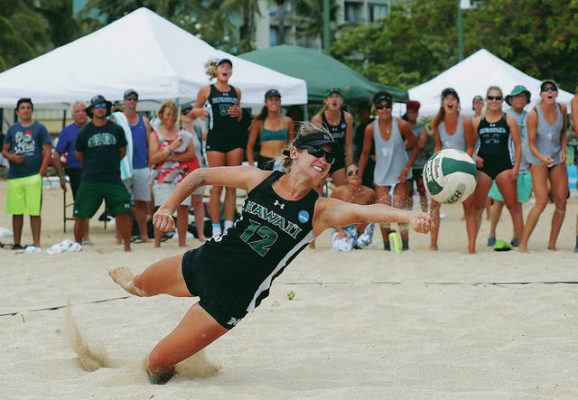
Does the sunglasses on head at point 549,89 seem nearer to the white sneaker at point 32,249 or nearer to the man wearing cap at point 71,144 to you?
the man wearing cap at point 71,144

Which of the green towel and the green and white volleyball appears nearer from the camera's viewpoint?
the green and white volleyball

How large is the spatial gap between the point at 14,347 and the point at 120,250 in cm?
519

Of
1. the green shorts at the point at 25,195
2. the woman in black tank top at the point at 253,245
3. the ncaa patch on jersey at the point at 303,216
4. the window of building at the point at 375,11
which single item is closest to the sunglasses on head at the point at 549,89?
the green shorts at the point at 25,195

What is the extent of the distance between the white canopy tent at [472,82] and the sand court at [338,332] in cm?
890

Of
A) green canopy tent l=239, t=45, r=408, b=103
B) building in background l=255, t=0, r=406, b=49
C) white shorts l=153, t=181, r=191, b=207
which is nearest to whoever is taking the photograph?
white shorts l=153, t=181, r=191, b=207

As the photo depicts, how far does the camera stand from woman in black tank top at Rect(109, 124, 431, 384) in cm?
447

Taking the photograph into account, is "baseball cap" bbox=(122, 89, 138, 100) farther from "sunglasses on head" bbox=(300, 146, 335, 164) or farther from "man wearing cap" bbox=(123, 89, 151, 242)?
"sunglasses on head" bbox=(300, 146, 335, 164)

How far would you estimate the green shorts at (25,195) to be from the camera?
35.2ft

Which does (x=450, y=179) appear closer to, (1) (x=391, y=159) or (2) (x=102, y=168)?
(1) (x=391, y=159)

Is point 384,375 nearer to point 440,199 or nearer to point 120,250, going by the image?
point 440,199

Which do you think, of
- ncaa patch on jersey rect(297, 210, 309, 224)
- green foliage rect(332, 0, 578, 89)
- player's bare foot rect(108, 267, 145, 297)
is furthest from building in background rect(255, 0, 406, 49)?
ncaa patch on jersey rect(297, 210, 309, 224)

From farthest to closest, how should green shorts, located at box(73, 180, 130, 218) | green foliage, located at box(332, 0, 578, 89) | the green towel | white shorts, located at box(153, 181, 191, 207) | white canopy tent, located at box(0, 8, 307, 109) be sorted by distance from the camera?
green foliage, located at box(332, 0, 578, 89) < white canopy tent, located at box(0, 8, 307, 109) < white shorts, located at box(153, 181, 191, 207) < green shorts, located at box(73, 180, 130, 218) < the green towel

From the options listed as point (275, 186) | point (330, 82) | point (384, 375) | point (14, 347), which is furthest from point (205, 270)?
point (330, 82)

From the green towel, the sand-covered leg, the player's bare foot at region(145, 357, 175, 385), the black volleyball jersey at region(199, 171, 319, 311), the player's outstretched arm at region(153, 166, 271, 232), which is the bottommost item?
the green towel
